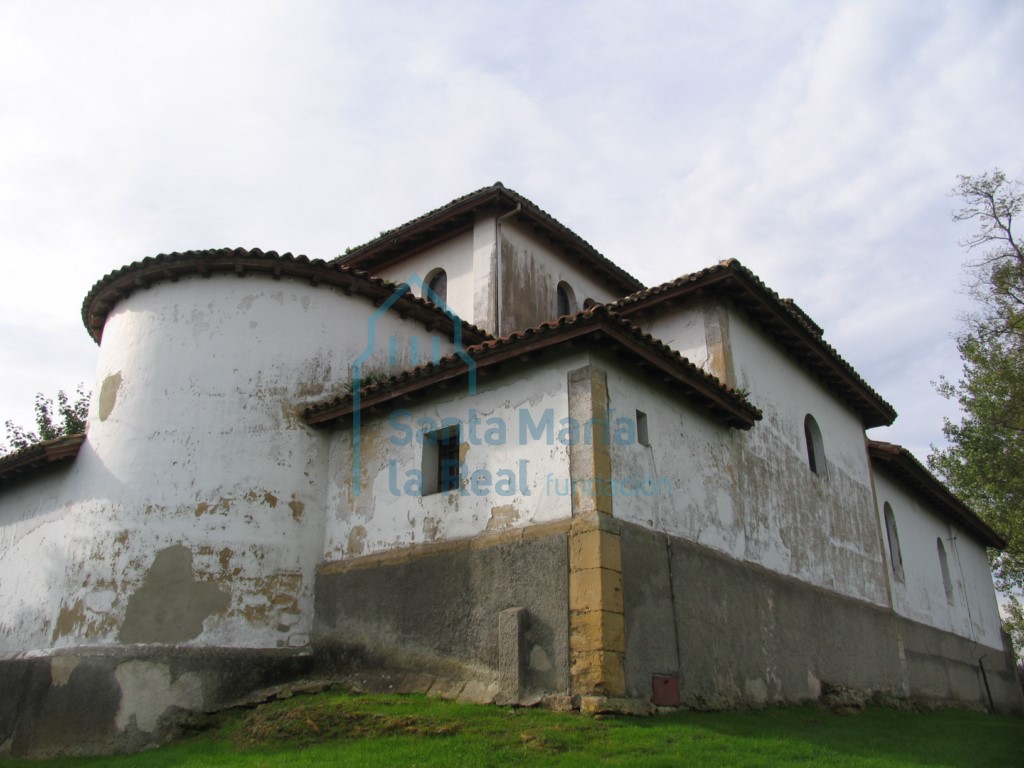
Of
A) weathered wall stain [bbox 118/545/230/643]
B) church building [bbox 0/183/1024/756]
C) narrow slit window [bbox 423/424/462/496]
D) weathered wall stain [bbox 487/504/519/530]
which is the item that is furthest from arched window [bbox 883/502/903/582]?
weathered wall stain [bbox 118/545/230/643]

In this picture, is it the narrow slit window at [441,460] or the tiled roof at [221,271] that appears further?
the tiled roof at [221,271]

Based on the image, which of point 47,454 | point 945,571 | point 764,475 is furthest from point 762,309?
point 945,571

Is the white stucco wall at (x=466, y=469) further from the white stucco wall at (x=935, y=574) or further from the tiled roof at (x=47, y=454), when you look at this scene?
A: the white stucco wall at (x=935, y=574)

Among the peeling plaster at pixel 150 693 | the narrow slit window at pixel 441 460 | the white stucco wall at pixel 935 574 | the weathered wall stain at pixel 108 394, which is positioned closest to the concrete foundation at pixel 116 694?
the peeling plaster at pixel 150 693

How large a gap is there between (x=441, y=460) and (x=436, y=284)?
699 cm

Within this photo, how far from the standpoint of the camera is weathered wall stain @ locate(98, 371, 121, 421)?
40.2 feet

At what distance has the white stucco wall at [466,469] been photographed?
395 inches

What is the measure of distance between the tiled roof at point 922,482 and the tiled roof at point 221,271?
1156 centimetres

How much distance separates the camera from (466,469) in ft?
35.6

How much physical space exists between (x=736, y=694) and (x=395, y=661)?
4.38 metres

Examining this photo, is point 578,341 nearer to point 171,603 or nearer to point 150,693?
point 171,603

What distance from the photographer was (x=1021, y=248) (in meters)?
21.6

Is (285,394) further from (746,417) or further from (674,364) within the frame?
(746,417)

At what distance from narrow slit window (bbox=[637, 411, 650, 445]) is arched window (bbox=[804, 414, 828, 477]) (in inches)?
250
